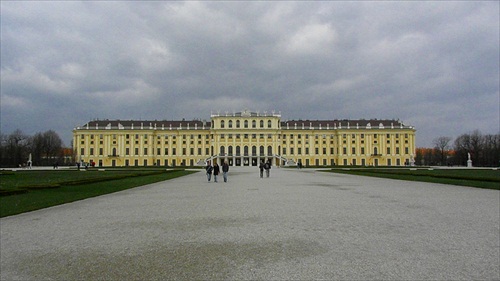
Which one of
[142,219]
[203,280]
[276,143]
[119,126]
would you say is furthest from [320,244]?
[119,126]

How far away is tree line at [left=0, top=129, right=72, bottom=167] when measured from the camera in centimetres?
6538

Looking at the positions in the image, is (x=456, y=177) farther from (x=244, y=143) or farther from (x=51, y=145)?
(x=51, y=145)

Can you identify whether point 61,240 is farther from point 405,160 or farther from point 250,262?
point 405,160

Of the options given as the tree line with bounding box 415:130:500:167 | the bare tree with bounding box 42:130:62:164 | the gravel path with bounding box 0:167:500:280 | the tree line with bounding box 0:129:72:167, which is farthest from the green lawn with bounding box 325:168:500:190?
the bare tree with bounding box 42:130:62:164

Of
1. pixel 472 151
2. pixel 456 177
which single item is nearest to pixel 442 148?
pixel 472 151

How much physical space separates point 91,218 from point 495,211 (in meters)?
10.3

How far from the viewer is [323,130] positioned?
83.2 m

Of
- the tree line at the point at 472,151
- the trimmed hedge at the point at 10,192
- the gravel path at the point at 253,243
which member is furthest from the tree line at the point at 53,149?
the gravel path at the point at 253,243

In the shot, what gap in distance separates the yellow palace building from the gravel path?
69773 mm

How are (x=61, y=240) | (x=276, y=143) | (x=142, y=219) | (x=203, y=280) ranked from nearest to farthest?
(x=203, y=280)
(x=61, y=240)
(x=142, y=219)
(x=276, y=143)

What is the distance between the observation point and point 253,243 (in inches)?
235

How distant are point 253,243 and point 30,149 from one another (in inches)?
3221

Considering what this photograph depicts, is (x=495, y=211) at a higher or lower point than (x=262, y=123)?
lower

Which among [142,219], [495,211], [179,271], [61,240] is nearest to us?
[179,271]
